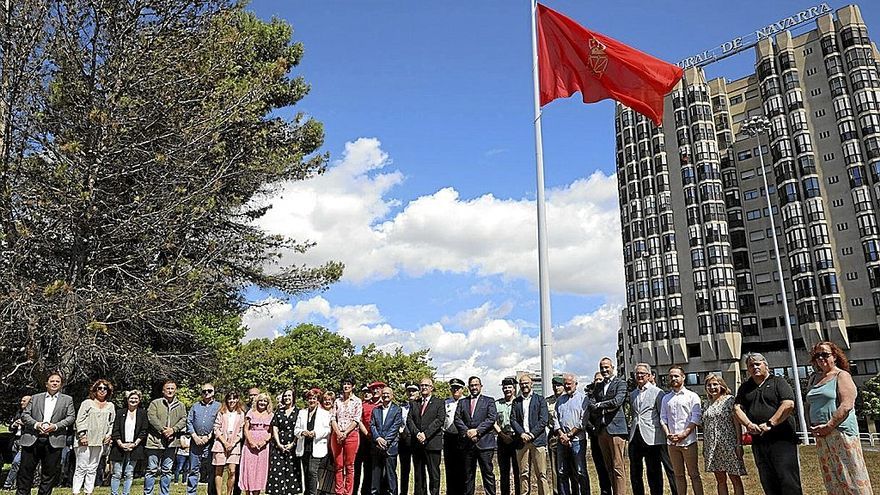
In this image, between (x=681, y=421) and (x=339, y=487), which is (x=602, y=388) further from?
(x=339, y=487)

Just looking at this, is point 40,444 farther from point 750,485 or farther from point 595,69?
point 750,485

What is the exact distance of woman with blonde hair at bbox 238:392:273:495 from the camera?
10.0 m

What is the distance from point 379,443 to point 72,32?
11386mm

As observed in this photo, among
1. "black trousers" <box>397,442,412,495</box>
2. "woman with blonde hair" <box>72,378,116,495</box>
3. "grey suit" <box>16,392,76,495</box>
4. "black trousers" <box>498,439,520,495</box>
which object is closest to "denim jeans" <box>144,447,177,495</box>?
"woman with blonde hair" <box>72,378,116,495</box>

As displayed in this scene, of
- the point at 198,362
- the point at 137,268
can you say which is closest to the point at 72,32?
the point at 137,268

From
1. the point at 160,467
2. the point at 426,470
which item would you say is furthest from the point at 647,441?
the point at 160,467

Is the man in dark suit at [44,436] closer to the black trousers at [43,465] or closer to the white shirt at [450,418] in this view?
the black trousers at [43,465]

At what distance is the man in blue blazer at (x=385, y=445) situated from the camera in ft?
34.4

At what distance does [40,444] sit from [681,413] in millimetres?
9172

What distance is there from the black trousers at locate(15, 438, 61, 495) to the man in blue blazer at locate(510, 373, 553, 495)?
6870 mm

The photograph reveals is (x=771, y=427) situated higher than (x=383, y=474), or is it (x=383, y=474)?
(x=771, y=427)

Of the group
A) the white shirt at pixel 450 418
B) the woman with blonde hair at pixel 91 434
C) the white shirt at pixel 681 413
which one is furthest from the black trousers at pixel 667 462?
the woman with blonde hair at pixel 91 434

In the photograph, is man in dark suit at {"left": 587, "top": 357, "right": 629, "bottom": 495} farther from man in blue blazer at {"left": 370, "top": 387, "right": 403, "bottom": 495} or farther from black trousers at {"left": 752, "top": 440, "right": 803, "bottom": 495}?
man in blue blazer at {"left": 370, "top": 387, "right": 403, "bottom": 495}

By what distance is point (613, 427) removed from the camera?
9430mm
